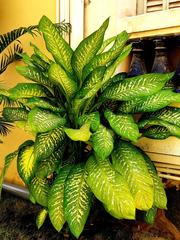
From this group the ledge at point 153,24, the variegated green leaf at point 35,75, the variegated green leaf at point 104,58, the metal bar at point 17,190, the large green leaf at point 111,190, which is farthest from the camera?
the metal bar at point 17,190

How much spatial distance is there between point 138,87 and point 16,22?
5.03 feet

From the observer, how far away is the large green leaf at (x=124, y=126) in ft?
3.79

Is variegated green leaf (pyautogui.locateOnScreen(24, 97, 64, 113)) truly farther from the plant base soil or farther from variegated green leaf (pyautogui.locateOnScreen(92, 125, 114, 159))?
the plant base soil

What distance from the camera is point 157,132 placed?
1.38m

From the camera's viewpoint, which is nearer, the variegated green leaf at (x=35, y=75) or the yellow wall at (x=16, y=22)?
the variegated green leaf at (x=35, y=75)

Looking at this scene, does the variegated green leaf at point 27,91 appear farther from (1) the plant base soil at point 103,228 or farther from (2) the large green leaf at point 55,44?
(1) the plant base soil at point 103,228

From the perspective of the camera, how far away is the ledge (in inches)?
60.7

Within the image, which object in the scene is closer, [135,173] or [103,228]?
[135,173]

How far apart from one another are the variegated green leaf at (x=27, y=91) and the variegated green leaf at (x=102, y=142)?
0.37 metres

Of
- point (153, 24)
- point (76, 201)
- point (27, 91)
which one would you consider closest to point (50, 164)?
point (76, 201)

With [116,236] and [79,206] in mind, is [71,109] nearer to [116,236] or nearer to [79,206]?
[79,206]

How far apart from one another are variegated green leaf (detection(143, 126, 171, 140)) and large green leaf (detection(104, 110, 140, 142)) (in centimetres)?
17

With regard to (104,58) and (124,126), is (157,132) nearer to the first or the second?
(124,126)

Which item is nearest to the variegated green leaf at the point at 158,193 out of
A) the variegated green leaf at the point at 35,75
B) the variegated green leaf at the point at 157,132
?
the variegated green leaf at the point at 157,132
